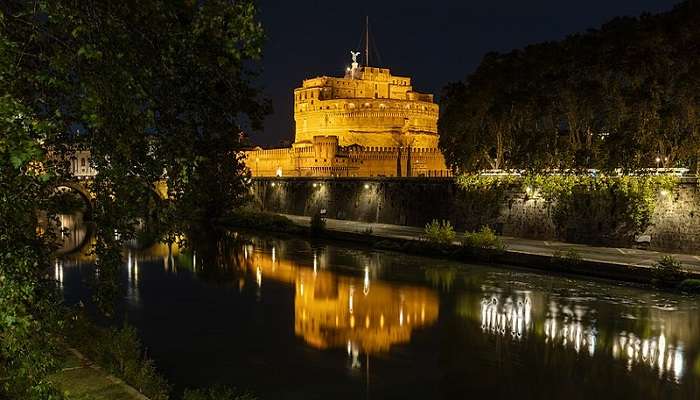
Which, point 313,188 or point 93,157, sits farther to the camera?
point 313,188

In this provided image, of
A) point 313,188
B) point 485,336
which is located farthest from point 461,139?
point 485,336

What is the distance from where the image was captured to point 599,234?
24.4 m

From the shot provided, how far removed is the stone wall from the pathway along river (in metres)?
5.24

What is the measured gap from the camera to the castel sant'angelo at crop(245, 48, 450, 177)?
53.2 metres

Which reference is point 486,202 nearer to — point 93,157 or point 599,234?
point 599,234

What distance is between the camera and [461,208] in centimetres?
A: 3075

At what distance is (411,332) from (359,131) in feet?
156

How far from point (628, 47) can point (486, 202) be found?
948 centimetres

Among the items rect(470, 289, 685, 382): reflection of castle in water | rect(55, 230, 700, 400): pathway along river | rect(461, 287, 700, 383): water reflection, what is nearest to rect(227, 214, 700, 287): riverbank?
rect(55, 230, 700, 400): pathway along river

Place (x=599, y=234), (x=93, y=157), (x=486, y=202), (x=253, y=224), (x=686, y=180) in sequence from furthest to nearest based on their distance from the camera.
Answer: (x=253, y=224), (x=486, y=202), (x=599, y=234), (x=686, y=180), (x=93, y=157)

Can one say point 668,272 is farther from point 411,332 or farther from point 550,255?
point 411,332

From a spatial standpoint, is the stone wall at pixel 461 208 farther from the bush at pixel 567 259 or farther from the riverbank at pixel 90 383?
the riverbank at pixel 90 383

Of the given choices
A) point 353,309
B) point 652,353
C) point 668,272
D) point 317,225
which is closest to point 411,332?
point 353,309

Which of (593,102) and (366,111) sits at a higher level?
(366,111)
